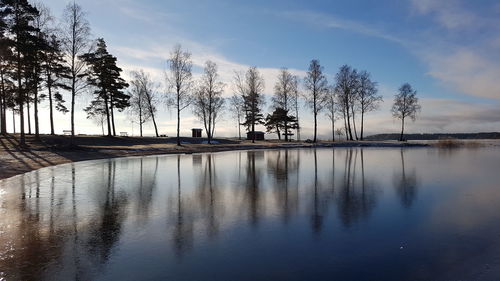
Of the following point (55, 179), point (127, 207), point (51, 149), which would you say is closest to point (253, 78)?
point (51, 149)

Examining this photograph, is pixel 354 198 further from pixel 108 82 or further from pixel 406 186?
→ pixel 108 82

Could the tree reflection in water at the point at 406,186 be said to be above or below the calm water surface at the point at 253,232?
above

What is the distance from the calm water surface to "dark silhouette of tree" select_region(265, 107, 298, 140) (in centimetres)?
5593

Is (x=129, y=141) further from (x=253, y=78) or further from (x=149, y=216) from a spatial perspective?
(x=149, y=216)

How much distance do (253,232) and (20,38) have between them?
35.9 meters

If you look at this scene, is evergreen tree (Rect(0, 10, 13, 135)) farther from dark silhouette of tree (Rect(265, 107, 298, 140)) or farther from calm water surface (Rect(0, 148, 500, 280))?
dark silhouette of tree (Rect(265, 107, 298, 140))

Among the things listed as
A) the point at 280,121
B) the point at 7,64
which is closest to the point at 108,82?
the point at 7,64

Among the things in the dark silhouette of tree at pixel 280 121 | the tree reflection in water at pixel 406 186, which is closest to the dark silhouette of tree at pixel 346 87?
the dark silhouette of tree at pixel 280 121

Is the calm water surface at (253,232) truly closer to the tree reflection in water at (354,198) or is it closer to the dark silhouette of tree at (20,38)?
the tree reflection in water at (354,198)

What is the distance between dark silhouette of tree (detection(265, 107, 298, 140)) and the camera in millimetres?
69744

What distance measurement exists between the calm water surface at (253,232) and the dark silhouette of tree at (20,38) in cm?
2338

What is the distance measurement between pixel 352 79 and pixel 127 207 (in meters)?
60.7

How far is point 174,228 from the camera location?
7.93 metres

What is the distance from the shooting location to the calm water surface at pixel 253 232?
5.43 meters
